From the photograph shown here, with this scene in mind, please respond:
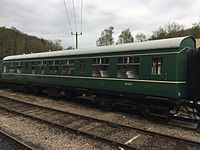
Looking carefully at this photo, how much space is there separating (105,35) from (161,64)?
167 ft

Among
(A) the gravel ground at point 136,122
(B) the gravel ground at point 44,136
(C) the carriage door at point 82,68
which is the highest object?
(C) the carriage door at point 82,68

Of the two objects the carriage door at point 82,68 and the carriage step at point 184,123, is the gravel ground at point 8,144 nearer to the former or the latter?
the carriage step at point 184,123

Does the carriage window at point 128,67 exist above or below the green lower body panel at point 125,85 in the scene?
above

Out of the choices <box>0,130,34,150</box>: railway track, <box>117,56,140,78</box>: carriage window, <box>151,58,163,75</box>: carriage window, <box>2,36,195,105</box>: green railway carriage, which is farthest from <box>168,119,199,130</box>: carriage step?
Result: <box>0,130,34,150</box>: railway track

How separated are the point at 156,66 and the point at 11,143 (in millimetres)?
6120

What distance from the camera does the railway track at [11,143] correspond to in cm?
677

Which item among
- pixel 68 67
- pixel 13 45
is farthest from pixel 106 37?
pixel 68 67

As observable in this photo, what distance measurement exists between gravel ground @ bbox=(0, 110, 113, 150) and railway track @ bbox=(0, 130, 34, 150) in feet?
1.03

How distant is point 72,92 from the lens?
1506 centimetres

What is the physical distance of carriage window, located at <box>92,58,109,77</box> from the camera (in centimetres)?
1173

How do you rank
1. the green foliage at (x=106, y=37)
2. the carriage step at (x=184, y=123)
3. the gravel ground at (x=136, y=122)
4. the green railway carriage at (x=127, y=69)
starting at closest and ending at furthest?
the gravel ground at (x=136, y=122), the carriage step at (x=184, y=123), the green railway carriage at (x=127, y=69), the green foliage at (x=106, y=37)

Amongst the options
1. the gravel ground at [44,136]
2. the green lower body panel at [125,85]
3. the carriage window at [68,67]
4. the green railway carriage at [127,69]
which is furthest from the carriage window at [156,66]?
the carriage window at [68,67]

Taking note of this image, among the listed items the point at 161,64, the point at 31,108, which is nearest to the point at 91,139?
the point at 161,64

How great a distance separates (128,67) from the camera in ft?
34.8
